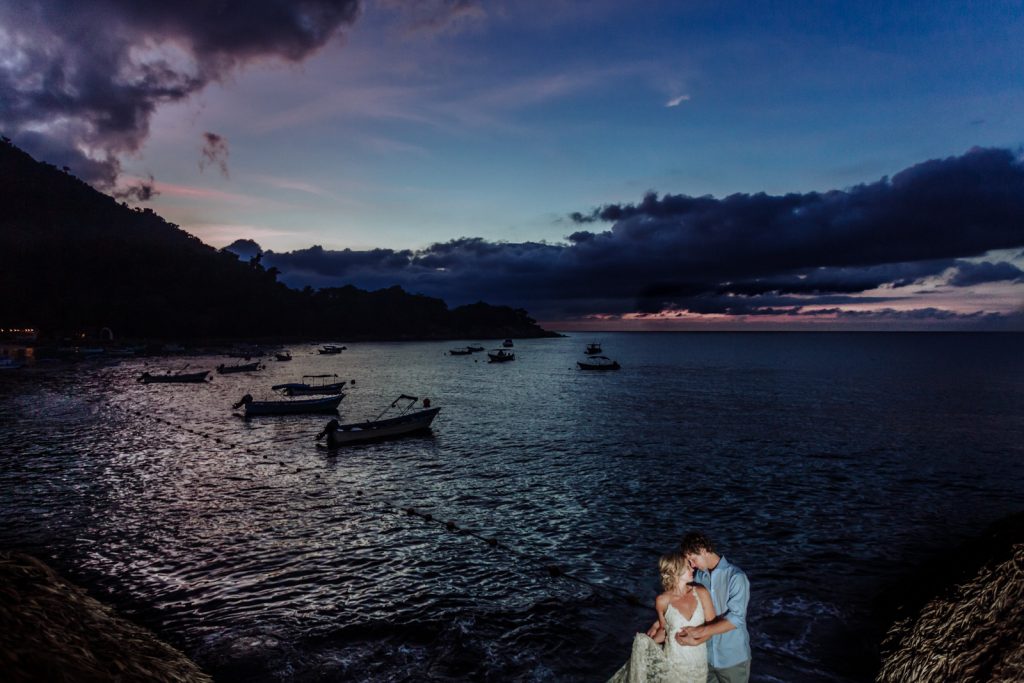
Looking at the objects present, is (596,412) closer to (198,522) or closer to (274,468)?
(274,468)

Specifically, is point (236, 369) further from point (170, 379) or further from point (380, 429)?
point (380, 429)

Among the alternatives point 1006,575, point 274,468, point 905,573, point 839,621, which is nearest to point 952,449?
point 905,573

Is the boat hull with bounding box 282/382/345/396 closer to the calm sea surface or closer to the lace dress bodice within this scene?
the calm sea surface

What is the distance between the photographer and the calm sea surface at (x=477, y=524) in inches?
453

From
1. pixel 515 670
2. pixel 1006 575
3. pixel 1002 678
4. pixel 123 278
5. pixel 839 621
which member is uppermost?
pixel 123 278

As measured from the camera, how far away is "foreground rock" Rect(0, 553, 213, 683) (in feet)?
18.2

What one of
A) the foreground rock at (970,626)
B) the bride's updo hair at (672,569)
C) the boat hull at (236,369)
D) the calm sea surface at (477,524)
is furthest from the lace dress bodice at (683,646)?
the boat hull at (236,369)

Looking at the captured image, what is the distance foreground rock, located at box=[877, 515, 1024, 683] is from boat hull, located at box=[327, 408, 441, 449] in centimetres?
2894

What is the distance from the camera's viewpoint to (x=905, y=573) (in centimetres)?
1560

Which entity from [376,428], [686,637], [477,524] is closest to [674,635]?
[686,637]

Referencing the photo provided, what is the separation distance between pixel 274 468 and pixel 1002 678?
28.1 meters

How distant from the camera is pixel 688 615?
5617 mm

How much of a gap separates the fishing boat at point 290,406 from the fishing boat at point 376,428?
12427mm

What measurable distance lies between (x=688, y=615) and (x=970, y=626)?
22.9 ft
